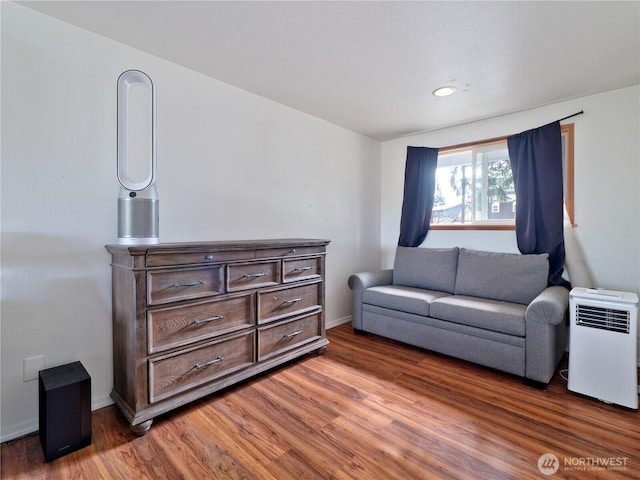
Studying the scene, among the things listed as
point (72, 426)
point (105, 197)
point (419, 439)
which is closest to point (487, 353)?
point (419, 439)

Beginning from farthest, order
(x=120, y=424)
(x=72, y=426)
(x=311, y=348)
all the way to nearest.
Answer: (x=311, y=348) → (x=120, y=424) → (x=72, y=426)

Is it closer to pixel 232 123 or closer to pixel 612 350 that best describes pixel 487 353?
pixel 612 350

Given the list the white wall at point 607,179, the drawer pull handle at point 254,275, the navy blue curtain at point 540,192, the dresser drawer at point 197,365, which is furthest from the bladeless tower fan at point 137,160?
the white wall at point 607,179

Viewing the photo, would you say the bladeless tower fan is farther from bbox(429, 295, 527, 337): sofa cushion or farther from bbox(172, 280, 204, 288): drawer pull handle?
bbox(429, 295, 527, 337): sofa cushion

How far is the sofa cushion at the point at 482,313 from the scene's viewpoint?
91.5 inches

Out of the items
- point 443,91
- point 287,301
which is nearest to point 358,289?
point 287,301

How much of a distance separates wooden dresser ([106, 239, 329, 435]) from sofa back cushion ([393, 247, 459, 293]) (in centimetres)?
148

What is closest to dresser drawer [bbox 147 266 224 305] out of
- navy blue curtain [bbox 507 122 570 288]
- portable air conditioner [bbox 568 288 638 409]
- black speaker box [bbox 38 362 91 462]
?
black speaker box [bbox 38 362 91 462]

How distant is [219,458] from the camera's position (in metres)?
1.52

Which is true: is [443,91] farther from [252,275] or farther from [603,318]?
[252,275]

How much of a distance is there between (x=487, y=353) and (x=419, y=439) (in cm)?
112

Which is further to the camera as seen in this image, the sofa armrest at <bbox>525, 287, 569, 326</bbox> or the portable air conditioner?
the sofa armrest at <bbox>525, 287, 569, 326</bbox>

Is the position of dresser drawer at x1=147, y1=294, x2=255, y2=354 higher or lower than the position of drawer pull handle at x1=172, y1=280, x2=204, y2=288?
lower

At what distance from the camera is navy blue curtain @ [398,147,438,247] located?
3.69 metres
